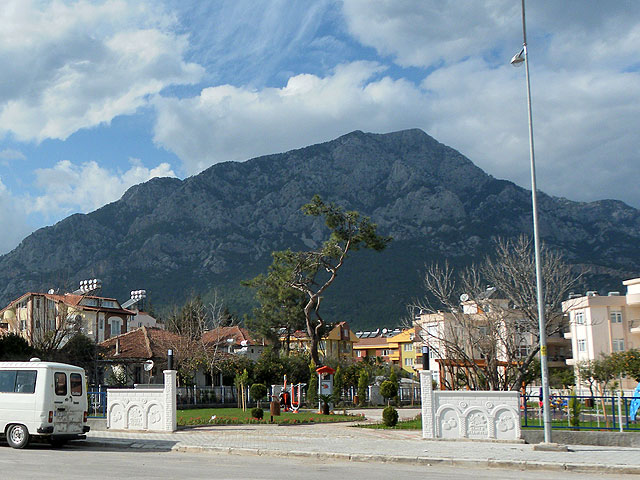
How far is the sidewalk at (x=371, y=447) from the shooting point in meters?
15.3

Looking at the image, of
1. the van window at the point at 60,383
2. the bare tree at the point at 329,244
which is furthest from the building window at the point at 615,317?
the van window at the point at 60,383

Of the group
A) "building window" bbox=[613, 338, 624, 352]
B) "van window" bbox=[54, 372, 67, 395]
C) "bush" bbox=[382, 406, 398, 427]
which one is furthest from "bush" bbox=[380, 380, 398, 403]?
"building window" bbox=[613, 338, 624, 352]

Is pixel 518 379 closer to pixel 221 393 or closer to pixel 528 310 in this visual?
pixel 528 310

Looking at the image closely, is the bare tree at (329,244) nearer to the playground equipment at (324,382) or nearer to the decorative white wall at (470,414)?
the playground equipment at (324,382)

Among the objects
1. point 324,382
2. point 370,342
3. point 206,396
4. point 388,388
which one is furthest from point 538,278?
point 370,342

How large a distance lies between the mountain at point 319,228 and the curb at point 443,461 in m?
83.3

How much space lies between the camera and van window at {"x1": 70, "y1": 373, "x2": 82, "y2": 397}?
18.9 metres

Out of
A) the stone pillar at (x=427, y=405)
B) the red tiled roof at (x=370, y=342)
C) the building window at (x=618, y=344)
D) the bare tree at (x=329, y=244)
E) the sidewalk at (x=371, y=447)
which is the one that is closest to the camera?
the sidewalk at (x=371, y=447)

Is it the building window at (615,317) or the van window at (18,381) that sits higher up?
the building window at (615,317)

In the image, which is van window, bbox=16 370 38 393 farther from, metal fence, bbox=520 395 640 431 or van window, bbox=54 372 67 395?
metal fence, bbox=520 395 640 431

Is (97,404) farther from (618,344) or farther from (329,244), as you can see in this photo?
(618,344)

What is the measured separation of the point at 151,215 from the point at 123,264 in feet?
55.4

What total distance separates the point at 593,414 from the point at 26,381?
16435mm

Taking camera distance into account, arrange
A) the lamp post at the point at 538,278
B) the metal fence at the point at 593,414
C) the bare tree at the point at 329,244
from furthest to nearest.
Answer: the bare tree at the point at 329,244, the metal fence at the point at 593,414, the lamp post at the point at 538,278
